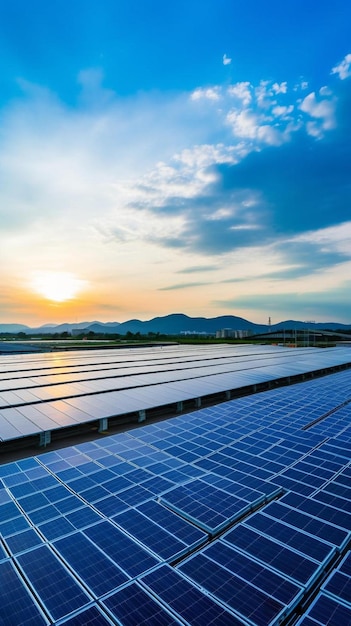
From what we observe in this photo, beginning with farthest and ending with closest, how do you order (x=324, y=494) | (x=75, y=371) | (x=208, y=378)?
(x=75, y=371), (x=208, y=378), (x=324, y=494)

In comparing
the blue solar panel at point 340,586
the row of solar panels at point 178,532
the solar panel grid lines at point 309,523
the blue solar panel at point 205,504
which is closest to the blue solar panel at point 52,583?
the row of solar panels at point 178,532

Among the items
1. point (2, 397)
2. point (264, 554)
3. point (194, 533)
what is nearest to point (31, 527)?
point (194, 533)

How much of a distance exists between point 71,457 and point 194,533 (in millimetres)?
5933

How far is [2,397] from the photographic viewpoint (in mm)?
18484

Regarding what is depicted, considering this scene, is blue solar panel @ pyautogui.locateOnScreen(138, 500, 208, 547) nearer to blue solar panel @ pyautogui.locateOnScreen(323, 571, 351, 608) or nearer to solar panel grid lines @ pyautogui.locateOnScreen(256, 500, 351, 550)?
solar panel grid lines @ pyautogui.locateOnScreen(256, 500, 351, 550)

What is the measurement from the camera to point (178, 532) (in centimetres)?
737

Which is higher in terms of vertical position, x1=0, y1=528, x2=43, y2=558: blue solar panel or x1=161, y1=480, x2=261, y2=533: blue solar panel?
x1=161, y1=480, x2=261, y2=533: blue solar panel

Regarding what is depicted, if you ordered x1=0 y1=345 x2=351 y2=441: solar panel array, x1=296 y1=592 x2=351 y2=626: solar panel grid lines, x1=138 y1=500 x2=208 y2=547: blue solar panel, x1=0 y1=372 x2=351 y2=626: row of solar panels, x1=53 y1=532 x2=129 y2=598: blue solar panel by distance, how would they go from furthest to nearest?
x1=0 y1=345 x2=351 y2=441: solar panel array, x1=138 y1=500 x2=208 y2=547: blue solar panel, x1=53 y1=532 x2=129 y2=598: blue solar panel, x1=0 y1=372 x2=351 y2=626: row of solar panels, x1=296 y1=592 x2=351 y2=626: solar panel grid lines

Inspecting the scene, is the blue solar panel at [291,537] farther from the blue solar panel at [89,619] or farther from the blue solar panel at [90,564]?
the blue solar panel at [89,619]

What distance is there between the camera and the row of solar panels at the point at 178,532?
550 cm

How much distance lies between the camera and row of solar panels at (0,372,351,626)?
5.50 metres


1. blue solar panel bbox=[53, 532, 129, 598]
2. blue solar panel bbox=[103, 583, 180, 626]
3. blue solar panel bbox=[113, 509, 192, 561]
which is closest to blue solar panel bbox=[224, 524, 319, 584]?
blue solar panel bbox=[113, 509, 192, 561]

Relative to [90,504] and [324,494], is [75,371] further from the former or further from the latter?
[324,494]

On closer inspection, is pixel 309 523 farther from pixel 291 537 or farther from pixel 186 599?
pixel 186 599
